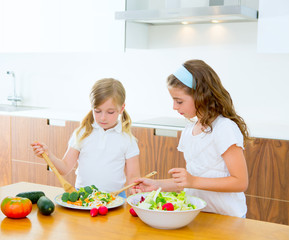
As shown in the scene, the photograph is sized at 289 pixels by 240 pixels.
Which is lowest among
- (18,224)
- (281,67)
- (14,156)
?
(14,156)

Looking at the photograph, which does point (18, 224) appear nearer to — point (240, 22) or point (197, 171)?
point (197, 171)

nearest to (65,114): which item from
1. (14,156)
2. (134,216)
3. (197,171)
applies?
(14,156)

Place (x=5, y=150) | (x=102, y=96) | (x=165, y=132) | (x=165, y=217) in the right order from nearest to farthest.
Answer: (x=165, y=217) < (x=102, y=96) < (x=165, y=132) < (x=5, y=150)

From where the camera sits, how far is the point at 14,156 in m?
3.56

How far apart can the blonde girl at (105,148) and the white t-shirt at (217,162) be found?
1.20 feet

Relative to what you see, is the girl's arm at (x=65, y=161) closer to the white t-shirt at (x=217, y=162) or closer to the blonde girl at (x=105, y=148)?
the blonde girl at (x=105, y=148)

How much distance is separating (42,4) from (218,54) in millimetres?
1382

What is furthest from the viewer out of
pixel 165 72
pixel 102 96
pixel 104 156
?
pixel 165 72

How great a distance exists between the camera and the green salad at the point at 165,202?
1.44 metres

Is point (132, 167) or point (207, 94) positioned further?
point (132, 167)

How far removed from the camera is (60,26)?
11.3ft

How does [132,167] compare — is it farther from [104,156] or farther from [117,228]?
[117,228]

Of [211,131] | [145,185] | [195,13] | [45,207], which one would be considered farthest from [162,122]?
[45,207]

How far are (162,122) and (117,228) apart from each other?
173 cm
